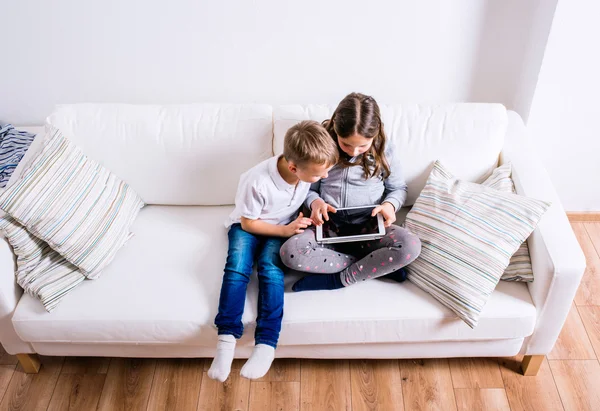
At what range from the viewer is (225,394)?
181cm

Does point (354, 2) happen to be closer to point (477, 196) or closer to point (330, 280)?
point (477, 196)

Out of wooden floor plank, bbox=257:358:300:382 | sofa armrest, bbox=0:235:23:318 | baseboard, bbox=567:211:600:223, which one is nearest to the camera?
sofa armrest, bbox=0:235:23:318

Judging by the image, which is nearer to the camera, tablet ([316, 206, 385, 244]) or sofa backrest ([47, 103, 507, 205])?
tablet ([316, 206, 385, 244])

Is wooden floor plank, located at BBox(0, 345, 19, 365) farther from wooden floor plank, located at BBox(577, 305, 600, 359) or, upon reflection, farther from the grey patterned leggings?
wooden floor plank, located at BBox(577, 305, 600, 359)

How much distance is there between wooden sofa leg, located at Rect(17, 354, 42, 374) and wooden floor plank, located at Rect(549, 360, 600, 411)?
1.87 meters

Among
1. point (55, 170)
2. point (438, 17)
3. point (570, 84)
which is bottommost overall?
point (55, 170)

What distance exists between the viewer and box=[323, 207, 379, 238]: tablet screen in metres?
1.71

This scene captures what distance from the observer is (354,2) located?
1.98 meters

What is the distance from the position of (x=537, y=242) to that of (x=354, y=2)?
3.63 feet

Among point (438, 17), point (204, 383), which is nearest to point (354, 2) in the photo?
point (438, 17)

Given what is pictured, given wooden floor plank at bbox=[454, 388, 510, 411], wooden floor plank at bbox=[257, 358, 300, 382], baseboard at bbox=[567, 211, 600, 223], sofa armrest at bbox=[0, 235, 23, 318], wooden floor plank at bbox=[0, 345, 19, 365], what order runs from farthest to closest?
baseboard at bbox=[567, 211, 600, 223] < wooden floor plank at bbox=[0, 345, 19, 365] < wooden floor plank at bbox=[257, 358, 300, 382] < wooden floor plank at bbox=[454, 388, 510, 411] < sofa armrest at bbox=[0, 235, 23, 318]

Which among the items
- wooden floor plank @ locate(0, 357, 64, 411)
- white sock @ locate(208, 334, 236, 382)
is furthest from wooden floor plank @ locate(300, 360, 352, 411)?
wooden floor plank @ locate(0, 357, 64, 411)

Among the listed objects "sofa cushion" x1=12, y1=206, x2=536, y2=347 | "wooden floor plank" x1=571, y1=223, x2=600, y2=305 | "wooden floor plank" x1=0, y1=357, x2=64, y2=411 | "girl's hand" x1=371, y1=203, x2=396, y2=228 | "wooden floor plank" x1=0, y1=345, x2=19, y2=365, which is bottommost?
"wooden floor plank" x1=0, y1=357, x2=64, y2=411

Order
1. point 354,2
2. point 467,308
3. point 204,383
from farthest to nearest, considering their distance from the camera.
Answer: point 354,2, point 204,383, point 467,308
